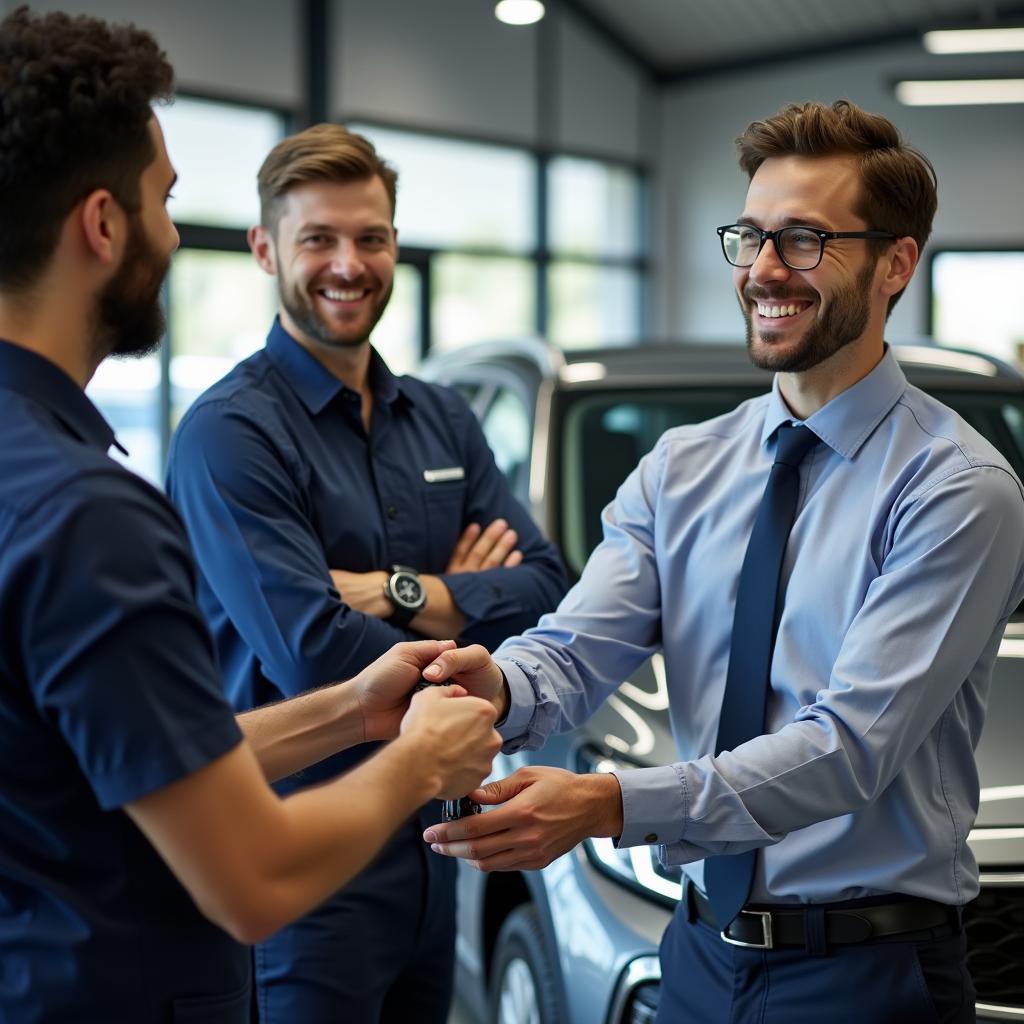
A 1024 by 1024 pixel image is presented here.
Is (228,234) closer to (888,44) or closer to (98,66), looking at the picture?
(888,44)

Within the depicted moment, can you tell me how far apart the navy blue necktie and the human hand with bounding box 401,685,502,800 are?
0.36 meters

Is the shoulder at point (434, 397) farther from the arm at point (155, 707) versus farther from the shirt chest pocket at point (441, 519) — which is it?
the arm at point (155, 707)

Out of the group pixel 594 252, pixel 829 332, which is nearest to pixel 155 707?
pixel 829 332

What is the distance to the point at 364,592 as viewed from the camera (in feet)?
7.27

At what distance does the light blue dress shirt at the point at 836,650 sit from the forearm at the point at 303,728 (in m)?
0.22

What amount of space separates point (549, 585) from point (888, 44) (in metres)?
9.57

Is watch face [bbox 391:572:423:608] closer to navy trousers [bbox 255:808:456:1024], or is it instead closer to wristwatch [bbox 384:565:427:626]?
wristwatch [bbox 384:565:427:626]

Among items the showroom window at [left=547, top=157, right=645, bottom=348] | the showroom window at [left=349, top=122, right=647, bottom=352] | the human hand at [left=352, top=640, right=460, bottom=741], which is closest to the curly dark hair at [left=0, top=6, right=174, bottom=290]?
the human hand at [left=352, top=640, right=460, bottom=741]

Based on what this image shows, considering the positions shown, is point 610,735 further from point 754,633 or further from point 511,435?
point 511,435

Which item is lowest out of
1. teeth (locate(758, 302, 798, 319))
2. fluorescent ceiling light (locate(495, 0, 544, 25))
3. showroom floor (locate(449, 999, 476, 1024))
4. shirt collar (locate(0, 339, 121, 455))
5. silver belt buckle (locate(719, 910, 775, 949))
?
showroom floor (locate(449, 999, 476, 1024))

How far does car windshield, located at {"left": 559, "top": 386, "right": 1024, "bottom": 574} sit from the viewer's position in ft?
10.4

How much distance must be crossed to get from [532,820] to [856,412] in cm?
68

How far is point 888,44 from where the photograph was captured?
10766 millimetres

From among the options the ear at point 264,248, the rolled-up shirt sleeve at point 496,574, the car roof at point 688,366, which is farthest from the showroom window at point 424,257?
the rolled-up shirt sleeve at point 496,574
